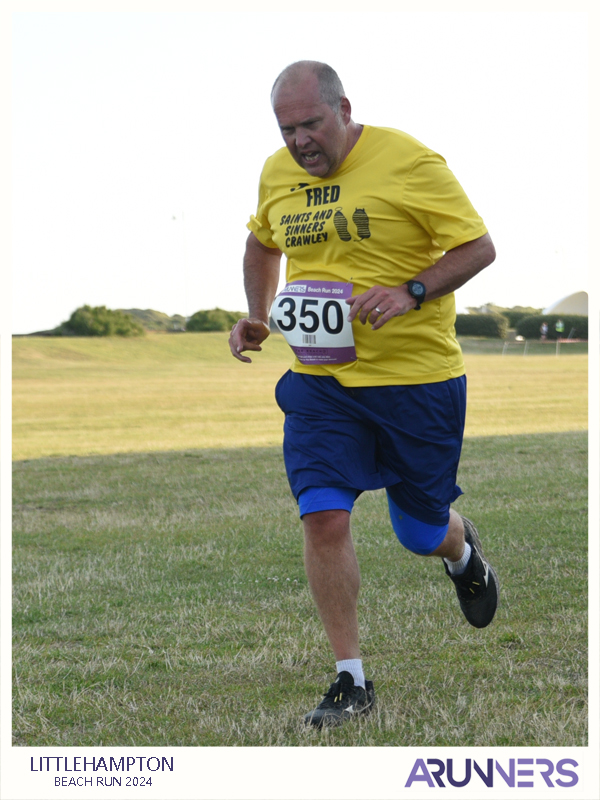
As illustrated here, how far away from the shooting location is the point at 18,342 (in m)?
49.0

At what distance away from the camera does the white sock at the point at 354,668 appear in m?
3.60

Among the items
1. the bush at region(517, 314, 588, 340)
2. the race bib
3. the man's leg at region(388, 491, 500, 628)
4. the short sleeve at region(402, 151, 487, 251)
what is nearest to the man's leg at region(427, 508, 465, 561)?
the man's leg at region(388, 491, 500, 628)

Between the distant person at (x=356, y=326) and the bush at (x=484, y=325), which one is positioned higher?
the bush at (x=484, y=325)

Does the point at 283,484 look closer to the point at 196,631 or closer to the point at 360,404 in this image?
the point at 196,631

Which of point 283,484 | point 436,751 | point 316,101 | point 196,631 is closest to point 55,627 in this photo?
point 196,631

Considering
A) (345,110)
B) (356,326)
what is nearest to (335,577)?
(356,326)

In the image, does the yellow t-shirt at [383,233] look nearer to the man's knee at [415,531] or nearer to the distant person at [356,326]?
the distant person at [356,326]

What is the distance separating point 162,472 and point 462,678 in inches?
291

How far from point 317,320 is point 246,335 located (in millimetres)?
477

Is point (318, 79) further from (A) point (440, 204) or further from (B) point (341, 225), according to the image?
(A) point (440, 204)

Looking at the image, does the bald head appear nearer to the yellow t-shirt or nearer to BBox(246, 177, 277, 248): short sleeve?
the yellow t-shirt

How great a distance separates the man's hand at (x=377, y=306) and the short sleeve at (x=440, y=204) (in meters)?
0.33

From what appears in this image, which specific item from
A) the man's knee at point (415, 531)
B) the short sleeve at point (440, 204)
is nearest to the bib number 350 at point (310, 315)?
the short sleeve at point (440, 204)

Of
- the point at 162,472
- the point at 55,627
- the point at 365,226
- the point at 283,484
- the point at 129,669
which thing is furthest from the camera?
the point at 162,472
